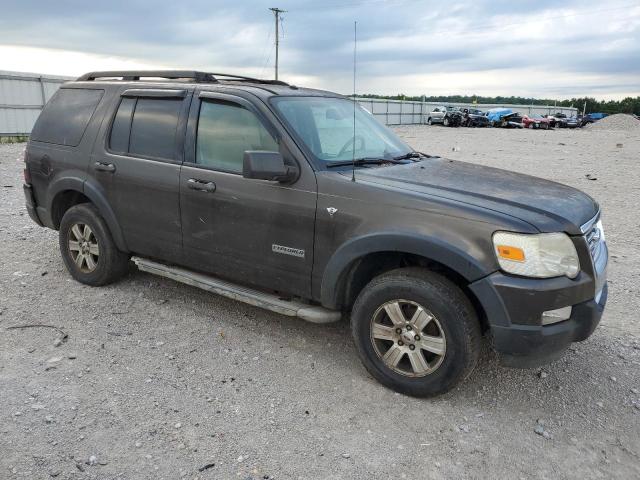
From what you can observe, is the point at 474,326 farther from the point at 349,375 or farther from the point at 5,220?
the point at 5,220

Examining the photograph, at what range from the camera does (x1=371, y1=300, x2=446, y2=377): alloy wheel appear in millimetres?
3344

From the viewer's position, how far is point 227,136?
4.17 metres

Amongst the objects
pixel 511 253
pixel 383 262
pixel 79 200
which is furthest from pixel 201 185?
pixel 511 253

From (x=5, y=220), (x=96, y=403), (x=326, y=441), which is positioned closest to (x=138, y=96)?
(x=96, y=403)

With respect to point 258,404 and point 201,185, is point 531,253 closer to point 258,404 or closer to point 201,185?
point 258,404

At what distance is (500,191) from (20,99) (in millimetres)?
23661

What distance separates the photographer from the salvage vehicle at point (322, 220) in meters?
3.14

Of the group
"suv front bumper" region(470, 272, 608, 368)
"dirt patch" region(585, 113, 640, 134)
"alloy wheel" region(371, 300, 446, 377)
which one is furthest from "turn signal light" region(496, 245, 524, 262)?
"dirt patch" region(585, 113, 640, 134)

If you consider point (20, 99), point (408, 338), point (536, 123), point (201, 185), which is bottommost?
point (408, 338)

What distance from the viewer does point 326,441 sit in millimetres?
3070

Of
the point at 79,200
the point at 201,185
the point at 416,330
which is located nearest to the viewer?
the point at 416,330

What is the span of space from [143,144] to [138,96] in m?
0.45

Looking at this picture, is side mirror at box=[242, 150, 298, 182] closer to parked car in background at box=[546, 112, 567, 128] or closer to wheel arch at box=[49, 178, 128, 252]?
wheel arch at box=[49, 178, 128, 252]

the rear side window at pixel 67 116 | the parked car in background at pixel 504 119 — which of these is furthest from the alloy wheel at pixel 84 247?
the parked car in background at pixel 504 119
